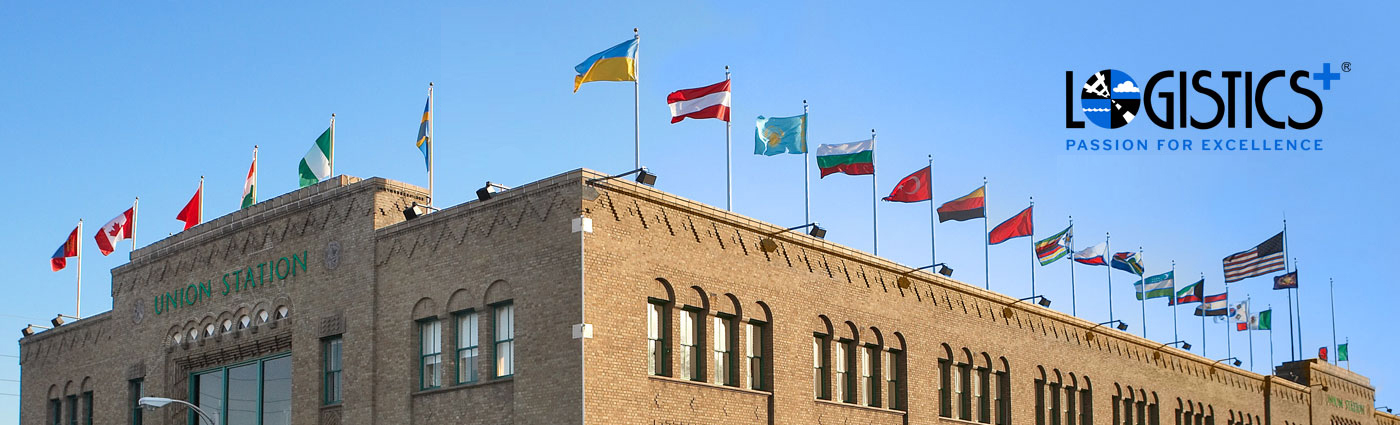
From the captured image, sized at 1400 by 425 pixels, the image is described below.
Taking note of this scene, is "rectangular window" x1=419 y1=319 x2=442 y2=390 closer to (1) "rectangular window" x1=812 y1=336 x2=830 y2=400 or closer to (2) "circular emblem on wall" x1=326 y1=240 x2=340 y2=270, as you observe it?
(2) "circular emblem on wall" x1=326 y1=240 x2=340 y2=270

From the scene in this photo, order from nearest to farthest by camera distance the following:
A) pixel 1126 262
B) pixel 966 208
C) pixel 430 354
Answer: pixel 430 354 → pixel 966 208 → pixel 1126 262

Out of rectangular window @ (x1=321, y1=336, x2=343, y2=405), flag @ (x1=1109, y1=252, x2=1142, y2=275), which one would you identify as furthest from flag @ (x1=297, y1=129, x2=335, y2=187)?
flag @ (x1=1109, y1=252, x2=1142, y2=275)

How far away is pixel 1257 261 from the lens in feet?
193

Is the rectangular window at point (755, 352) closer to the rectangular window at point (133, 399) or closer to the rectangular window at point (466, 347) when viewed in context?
the rectangular window at point (466, 347)

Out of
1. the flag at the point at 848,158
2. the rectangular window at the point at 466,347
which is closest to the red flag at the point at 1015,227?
the flag at the point at 848,158

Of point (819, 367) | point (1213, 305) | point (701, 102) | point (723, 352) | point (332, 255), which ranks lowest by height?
point (819, 367)

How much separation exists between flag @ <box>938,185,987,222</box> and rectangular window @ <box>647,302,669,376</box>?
14.8m

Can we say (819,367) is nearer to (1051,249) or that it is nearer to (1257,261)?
(1051,249)

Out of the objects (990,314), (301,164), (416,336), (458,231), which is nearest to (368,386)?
(416,336)

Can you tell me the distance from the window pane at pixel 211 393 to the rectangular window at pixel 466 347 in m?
9.75

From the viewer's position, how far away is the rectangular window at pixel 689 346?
34.4m

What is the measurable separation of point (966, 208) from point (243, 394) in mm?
22282

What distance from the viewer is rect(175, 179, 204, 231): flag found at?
43031mm

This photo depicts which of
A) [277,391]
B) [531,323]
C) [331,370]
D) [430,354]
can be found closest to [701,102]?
[531,323]
